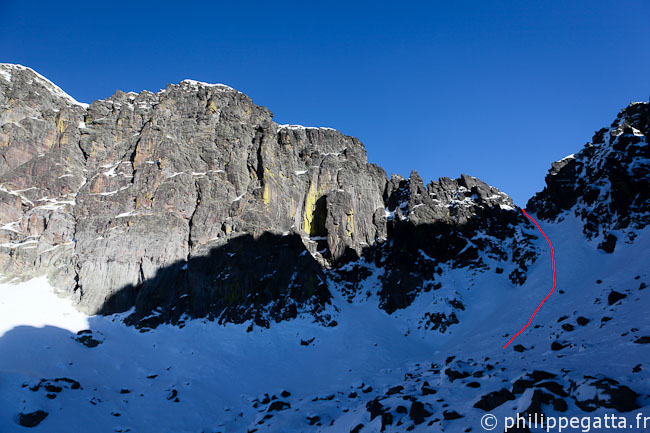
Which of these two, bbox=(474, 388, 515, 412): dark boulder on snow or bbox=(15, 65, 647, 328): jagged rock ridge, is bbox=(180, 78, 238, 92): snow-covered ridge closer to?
bbox=(15, 65, 647, 328): jagged rock ridge

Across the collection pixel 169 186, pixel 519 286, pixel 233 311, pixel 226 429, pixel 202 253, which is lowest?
pixel 226 429

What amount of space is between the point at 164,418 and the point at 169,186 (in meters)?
39.4

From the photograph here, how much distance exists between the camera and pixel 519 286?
172 feet

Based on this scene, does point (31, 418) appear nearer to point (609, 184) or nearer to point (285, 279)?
point (285, 279)

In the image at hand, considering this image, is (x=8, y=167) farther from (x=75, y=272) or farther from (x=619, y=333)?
(x=619, y=333)

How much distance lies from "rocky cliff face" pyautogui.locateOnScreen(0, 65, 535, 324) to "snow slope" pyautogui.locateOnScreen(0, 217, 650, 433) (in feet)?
14.8

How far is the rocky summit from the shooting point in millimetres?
23969

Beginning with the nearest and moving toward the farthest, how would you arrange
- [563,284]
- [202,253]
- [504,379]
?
[504,379]
[563,284]
[202,253]

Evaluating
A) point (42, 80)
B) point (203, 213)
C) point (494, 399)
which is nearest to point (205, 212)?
point (203, 213)

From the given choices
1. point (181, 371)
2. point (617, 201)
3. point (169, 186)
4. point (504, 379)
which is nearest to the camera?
point (504, 379)

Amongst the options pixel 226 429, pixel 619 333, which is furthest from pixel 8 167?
pixel 619 333

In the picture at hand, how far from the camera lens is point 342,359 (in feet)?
142

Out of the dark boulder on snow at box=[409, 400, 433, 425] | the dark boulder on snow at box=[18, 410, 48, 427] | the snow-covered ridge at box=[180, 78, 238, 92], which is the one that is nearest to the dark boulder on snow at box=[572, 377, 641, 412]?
the dark boulder on snow at box=[409, 400, 433, 425]

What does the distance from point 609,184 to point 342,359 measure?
48.0 m
